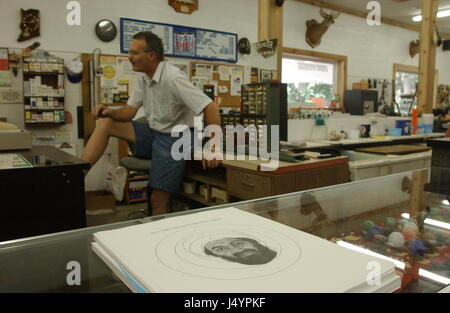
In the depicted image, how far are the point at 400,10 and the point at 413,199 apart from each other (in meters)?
6.57

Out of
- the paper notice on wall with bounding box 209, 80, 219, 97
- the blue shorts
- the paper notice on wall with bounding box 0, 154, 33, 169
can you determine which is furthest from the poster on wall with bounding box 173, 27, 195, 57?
the paper notice on wall with bounding box 0, 154, 33, 169

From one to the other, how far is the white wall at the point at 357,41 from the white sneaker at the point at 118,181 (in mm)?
3144

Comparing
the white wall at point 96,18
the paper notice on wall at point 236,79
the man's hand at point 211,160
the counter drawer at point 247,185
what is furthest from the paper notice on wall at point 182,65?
→ the counter drawer at point 247,185

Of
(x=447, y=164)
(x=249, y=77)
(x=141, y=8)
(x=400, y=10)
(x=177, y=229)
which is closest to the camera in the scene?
(x=177, y=229)

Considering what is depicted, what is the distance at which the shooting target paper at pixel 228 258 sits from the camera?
1.50 ft

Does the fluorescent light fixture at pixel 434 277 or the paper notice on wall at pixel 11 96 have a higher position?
the paper notice on wall at pixel 11 96

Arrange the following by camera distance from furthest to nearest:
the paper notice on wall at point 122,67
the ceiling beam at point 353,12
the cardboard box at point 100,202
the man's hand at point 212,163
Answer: the ceiling beam at point 353,12, the paper notice on wall at point 122,67, the cardboard box at point 100,202, the man's hand at point 212,163

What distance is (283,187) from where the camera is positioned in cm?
193

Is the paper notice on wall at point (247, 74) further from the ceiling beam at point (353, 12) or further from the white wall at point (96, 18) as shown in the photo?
the ceiling beam at point (353, 12)

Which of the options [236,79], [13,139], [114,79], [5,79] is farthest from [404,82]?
[13,139]

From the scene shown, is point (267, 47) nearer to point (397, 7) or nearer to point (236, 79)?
point (236, 79)

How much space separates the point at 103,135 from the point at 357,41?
17.9 ft

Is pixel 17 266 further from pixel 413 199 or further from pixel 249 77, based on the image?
pixel 249 77

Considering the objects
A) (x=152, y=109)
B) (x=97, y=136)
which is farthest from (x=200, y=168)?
(x=97, y=136)
